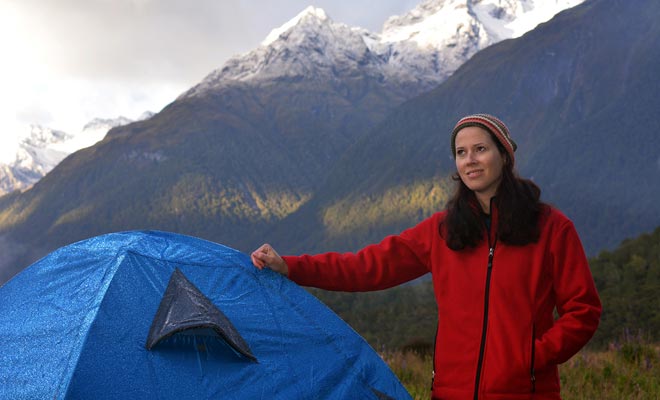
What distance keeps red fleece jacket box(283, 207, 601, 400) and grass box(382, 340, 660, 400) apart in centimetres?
225

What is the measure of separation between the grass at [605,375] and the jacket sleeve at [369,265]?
6.36 ft

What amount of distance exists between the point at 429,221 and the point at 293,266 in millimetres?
1089

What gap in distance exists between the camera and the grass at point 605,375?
6.77m

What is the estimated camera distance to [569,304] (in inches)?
173

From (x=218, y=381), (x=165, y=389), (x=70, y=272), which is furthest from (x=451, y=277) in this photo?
(x=70, y=272)

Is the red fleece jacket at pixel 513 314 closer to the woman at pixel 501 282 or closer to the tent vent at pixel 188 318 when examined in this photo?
the woman at pixel 501 282

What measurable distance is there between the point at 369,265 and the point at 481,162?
3.89 ft

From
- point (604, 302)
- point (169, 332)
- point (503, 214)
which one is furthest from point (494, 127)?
point (604, 302)

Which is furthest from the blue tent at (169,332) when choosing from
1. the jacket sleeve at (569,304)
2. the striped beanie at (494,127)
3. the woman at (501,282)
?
the striped beanie at (494,127)

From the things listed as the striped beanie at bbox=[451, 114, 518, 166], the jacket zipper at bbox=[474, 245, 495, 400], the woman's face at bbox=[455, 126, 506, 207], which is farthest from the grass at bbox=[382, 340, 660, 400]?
the striped beanie at bbox=[451, 114, 518, 166]

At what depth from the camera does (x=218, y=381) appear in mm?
A: 4504

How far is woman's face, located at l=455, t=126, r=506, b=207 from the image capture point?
4.79 meters

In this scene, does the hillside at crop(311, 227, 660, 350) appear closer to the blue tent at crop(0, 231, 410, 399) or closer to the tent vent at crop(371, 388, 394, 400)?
the tent vent at crop(371, 388, 394, 400)

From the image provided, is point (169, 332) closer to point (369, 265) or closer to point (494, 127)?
point (369, 265)
